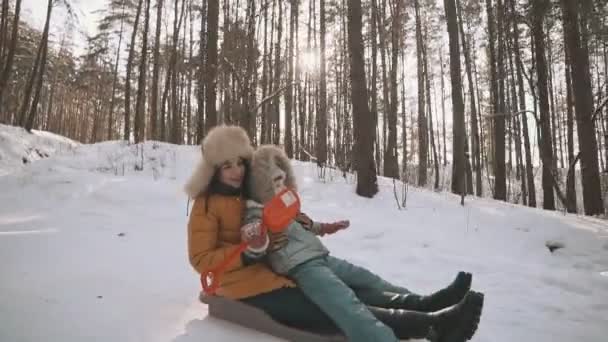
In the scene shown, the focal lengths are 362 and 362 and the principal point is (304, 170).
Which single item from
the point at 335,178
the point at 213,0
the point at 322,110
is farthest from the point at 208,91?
the point at 322,110

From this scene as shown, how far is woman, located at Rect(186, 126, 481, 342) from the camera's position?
1.91 m

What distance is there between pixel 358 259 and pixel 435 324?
180 centimetres

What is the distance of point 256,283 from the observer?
2039 mm

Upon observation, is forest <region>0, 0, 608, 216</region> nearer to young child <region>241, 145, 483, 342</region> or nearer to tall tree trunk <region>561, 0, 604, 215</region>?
tall tree trunk <region>561, 0, 604, 215</region>

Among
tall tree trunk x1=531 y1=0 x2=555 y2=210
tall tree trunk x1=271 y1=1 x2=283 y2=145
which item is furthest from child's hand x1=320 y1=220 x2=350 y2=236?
tall tree trunk x1=271 y1=1 x2=283 y2=145

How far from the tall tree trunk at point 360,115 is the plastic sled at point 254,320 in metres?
4.68

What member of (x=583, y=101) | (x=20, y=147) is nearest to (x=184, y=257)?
(x=583, y=101)

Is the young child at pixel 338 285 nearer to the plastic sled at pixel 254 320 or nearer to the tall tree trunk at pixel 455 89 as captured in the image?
the plastic sled at pixel 254 320

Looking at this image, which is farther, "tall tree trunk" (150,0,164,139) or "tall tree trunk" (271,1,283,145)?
"tall tree trunk" (150,0,164,139)

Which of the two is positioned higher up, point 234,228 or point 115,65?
point 115,65

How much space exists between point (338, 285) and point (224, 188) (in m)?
0.84

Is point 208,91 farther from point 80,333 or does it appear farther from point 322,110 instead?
point 80,333

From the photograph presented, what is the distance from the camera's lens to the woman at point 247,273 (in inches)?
75.3

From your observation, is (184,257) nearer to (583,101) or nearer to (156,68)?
(583,101)
